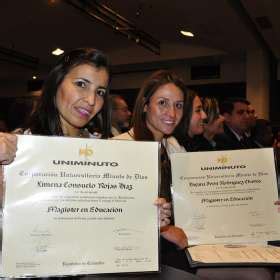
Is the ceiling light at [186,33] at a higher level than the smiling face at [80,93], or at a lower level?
higher

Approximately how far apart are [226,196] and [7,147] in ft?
3.80

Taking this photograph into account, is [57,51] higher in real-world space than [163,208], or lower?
higher

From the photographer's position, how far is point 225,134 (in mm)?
4355

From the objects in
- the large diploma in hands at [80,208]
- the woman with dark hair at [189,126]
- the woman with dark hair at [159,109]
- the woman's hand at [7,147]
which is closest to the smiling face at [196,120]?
the woman with dark hair at [189,126]

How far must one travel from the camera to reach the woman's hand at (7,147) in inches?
49.9

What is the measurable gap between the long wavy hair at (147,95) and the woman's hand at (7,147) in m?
1.08

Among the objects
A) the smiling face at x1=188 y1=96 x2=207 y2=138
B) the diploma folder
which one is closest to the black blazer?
the smiling face at x1=188 y1=96 x2=207 y2=138

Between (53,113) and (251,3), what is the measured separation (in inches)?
224

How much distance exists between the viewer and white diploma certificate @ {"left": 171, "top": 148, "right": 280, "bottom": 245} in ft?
6.66

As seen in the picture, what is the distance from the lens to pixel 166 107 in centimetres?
233

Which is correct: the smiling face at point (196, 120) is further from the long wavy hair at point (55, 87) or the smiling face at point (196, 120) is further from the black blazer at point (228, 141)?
the long wavy hair at point (55, 87)

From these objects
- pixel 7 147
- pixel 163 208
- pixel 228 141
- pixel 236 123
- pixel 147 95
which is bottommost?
pixel 163 208

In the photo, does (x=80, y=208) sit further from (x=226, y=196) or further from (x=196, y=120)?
(x=196, y=120)

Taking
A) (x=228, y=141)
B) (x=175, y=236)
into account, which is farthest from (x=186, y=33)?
(x=175, y=236)
